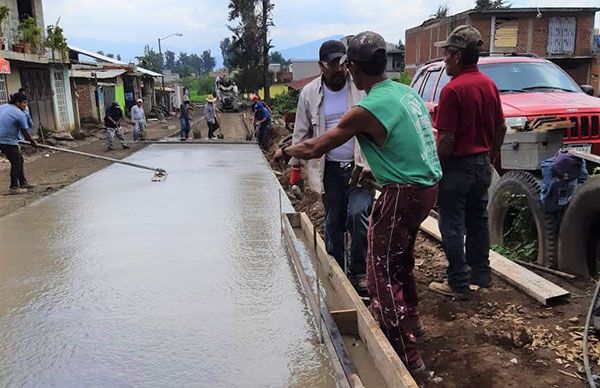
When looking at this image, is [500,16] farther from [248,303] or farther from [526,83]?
[248,303]

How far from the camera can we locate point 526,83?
6.34 meters

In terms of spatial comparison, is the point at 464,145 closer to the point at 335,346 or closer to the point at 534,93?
the point at 335,346

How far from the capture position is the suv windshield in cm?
630

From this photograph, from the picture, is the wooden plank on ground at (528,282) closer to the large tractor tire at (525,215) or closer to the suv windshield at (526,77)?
the large tractor tire at (525,215)

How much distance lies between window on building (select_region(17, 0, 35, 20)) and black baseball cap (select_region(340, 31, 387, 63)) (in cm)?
2096

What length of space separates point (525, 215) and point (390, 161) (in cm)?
290

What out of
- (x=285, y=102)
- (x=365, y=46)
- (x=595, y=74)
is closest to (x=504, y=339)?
(x=365, y=46)

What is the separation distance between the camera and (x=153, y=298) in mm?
3396

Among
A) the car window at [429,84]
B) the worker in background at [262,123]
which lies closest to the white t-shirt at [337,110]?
the car window at [429,84]

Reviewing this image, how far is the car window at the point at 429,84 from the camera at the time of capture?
695 cm

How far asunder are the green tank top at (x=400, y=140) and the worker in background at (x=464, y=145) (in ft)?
3.52

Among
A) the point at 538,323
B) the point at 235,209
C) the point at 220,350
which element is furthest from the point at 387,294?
the point at 235,209

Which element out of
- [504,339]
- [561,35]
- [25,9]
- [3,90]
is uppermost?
[25,9]

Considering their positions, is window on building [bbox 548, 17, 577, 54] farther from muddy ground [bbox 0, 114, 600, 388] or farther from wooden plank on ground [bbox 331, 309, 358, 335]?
wooden plank on ground [bbox 331, 309, 358, 335]
